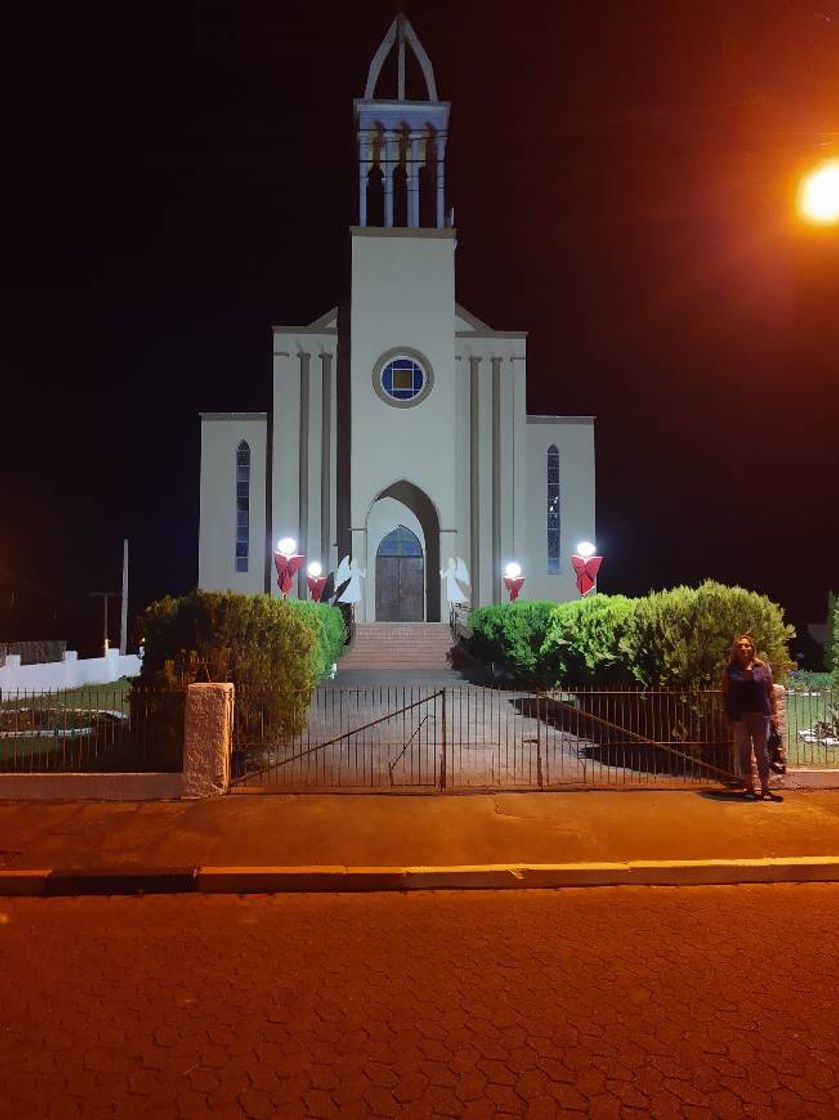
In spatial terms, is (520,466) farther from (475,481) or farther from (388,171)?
(388,171)

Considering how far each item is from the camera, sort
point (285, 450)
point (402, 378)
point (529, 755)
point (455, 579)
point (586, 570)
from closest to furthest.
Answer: point (529, 755) < point (586, 570) < point (455, 579) < point (402, 378) < point (285, 450)

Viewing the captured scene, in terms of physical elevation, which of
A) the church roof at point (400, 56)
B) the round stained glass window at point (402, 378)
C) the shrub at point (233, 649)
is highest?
the church roof at point (400, 56)

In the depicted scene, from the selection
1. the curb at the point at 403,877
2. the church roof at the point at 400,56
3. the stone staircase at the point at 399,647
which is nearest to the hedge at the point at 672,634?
the curb at the point at 403,877

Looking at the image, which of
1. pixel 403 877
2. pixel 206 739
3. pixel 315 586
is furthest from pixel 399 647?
pixel 403 877

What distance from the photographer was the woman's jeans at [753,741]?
9.26 meters

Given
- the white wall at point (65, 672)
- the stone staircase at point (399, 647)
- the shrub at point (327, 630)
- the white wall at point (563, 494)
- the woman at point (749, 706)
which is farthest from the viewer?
the white wall at point (563, 494)

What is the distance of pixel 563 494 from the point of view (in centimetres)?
3916

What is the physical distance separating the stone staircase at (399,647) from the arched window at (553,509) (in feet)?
31.1

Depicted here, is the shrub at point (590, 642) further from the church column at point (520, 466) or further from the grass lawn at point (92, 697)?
the church column at point (520, 466)

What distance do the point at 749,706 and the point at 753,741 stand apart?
0.53 m

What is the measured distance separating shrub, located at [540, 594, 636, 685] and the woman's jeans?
10.5 ft

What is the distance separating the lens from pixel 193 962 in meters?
5.18

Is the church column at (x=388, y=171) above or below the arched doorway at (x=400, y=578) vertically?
above

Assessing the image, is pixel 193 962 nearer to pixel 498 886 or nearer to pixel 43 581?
pixel 498 886
